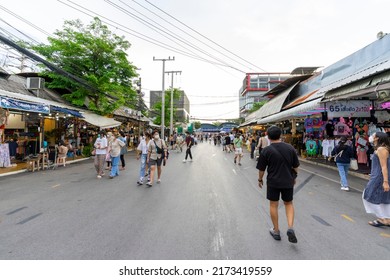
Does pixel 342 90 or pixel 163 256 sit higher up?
pixel 342 90

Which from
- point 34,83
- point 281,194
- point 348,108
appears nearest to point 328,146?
point 348,108

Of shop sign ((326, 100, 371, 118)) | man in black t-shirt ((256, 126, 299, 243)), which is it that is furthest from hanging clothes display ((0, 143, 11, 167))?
shop sign ((326, 100, 371, 118))

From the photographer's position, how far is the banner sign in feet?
28.1

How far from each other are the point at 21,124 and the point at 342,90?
19.2 meters

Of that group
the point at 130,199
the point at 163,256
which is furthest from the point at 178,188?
the point at 163,256

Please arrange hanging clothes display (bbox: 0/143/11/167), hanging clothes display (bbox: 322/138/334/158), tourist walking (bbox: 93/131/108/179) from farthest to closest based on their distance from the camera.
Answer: hanging clothes display (bbox: 322/138/334/158) → hanging clothes display (bbox: 0/143/11/167) → tourist walking (bbox: 93/131/108/179)

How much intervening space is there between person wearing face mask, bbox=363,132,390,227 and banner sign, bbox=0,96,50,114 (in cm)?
Answer: 1217

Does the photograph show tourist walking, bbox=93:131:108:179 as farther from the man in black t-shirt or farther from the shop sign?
the shop sign

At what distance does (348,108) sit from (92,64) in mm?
16796

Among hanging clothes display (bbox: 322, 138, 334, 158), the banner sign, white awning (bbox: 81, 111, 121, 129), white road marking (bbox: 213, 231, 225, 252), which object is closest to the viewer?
white road marking (bbox: 213, 231, 225, 252)

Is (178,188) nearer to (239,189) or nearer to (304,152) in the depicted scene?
(239,189)

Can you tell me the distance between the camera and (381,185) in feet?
13.2

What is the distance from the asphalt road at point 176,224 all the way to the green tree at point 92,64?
11095mm
